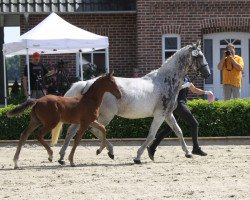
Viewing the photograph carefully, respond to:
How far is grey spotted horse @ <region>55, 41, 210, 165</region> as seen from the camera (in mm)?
14555

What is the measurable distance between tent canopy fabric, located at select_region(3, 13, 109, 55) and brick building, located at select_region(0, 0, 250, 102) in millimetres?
3780

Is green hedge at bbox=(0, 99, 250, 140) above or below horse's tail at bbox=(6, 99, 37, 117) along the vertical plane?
below

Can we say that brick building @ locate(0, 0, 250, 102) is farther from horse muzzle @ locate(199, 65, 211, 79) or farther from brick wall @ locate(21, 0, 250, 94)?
horse muzzle @ locate(199, 65, 211, 79)

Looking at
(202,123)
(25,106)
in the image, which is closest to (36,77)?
(202,123)

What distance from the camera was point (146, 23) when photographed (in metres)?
25.3

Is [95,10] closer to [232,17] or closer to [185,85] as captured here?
[232,17]

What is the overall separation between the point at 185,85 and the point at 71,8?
Answer: 10.5 m

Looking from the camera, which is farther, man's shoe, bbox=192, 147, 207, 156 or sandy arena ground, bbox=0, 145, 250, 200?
man's shoe, bbox=192, 147, 207, 156

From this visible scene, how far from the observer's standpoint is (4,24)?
3138cm

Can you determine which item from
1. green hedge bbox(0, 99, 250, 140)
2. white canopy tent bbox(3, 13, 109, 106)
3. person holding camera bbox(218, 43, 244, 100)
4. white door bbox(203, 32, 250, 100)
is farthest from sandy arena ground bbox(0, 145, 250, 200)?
white door bbox(203, 32, 250, 100)

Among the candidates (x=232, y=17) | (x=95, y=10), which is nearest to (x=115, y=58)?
(x=95, y=10)

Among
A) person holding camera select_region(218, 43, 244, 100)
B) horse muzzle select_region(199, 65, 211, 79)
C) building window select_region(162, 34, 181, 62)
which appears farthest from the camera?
building window select_region(162, 34, 181, 62)

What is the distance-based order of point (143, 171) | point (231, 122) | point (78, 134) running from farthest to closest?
point (231, 122) < point (78, 134) < point (143, 171)

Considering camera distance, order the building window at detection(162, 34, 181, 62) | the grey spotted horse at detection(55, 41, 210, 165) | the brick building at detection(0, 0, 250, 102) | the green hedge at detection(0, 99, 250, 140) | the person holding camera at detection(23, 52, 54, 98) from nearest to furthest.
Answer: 1. the grey spotted horse at detection(55, 41, 210, 165)
2. the green hedge at detection(0, 99, 250, 140)
3. the person holding camera at detection(23, 52, 54, 98)
4. the brick building at detection(0, 0, 250, 102)
5. the building window at detection(162, 34, 181, 62)
